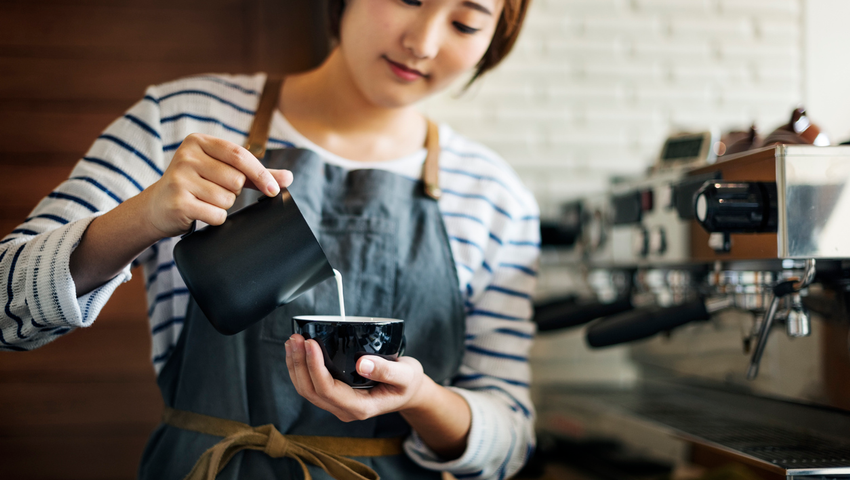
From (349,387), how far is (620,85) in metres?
1.28

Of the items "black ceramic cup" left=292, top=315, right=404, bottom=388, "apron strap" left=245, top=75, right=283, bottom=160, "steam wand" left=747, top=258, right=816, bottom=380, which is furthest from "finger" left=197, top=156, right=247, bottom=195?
"steam wand" left=747, top=258, right=816, bottom=380

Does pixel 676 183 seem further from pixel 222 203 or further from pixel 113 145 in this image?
pixel 113 145

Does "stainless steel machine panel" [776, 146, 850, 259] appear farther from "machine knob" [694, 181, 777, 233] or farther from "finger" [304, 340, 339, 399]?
"finger" [304, 340, 339, 399]

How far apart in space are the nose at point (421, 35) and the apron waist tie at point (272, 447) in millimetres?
523

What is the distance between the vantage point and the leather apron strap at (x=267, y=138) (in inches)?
34.1

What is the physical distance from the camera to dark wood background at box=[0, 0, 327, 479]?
1.04 metres

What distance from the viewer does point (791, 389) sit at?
959 millimetres

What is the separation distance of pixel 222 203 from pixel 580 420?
3.23 feet

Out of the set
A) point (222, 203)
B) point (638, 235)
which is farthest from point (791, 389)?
point (222, 203)

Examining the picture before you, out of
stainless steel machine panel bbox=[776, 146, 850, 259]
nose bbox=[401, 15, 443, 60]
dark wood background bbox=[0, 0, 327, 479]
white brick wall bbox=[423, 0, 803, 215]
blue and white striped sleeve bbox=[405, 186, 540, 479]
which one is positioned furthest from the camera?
white brick wall bbox=[423, 0, 803, 215]

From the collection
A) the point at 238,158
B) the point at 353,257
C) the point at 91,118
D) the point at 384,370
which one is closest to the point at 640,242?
the point at 353,257

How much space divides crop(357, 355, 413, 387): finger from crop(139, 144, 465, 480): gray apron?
0.21 metres

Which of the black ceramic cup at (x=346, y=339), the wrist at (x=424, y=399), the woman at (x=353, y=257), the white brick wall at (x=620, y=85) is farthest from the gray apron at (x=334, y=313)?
the white brick wall at (x=620, y=85)

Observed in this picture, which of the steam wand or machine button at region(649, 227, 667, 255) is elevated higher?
machine button at region(649, 227, 667, 255)
